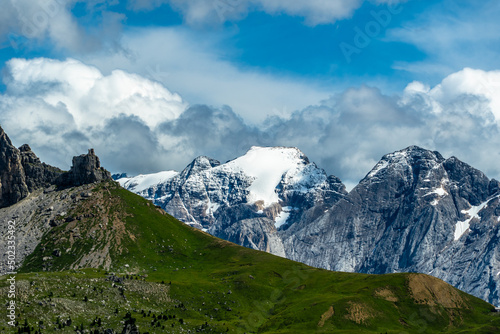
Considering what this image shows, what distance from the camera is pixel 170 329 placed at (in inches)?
7470

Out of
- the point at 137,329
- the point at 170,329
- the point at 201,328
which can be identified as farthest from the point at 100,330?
the point at 201,328

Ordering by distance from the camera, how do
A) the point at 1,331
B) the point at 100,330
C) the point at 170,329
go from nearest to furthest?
the point at 1,331 < the point at 100,330 < the point at 170,329

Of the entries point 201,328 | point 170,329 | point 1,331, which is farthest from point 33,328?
point 201,328

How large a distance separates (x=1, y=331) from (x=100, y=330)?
28.9 meters

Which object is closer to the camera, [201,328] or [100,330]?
[100,330]

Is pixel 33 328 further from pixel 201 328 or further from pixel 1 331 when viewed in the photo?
pixel 201 328

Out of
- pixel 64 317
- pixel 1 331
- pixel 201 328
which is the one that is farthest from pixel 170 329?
pixel 1 331

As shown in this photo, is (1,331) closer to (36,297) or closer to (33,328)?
(33,328)

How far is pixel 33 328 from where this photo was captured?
545ft

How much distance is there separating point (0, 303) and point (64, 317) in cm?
1981

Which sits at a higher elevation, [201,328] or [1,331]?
[201,328]

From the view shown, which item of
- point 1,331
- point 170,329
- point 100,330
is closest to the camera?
point 1,331

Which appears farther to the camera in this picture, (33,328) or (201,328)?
(201,328)

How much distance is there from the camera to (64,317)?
179250 millimetres
